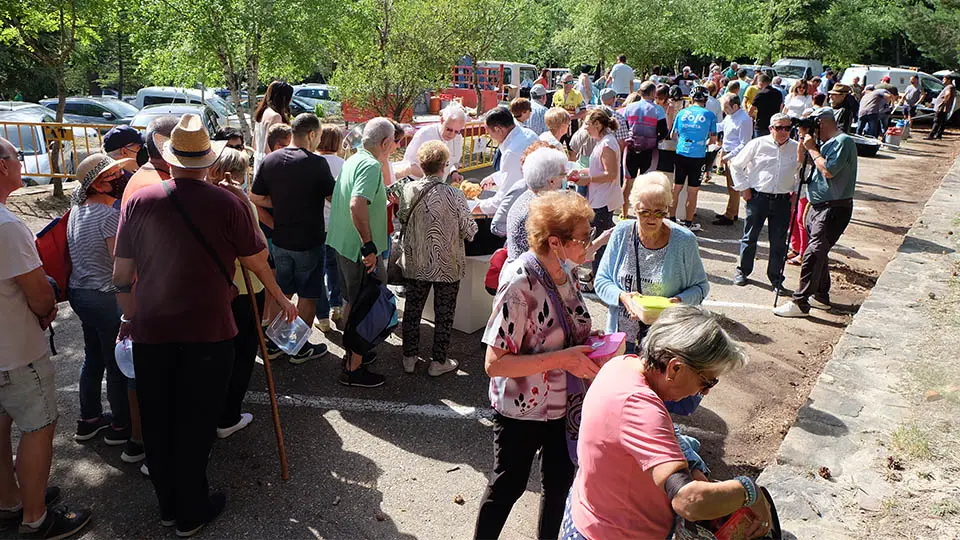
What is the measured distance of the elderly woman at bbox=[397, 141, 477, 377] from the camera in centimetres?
496

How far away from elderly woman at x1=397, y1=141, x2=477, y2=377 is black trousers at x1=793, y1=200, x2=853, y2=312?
3746mm

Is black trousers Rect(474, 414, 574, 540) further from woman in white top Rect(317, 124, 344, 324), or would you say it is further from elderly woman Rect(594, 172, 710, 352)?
woman in white top Rect(317, 124, 344, 324)

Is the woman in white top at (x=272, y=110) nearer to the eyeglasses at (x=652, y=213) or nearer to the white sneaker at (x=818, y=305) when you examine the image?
the eyeglasses at (x=652, y=213)

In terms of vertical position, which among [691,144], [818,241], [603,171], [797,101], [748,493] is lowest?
[818,241]

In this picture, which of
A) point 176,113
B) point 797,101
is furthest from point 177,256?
point 797,101

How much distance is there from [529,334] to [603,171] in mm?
4279

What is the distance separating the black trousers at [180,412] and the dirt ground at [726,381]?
0.32 m

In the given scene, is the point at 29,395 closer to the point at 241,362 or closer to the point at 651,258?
the point at 241,362

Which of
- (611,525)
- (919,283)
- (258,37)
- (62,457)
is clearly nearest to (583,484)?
(611,525)

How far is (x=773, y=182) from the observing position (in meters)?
7.09

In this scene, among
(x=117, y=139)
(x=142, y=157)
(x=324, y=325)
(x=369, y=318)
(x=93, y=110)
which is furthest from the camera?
(x=93, y=110)

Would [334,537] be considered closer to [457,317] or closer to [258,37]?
[457,317]

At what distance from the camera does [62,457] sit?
417 centimetres

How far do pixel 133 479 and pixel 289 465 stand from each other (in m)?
0.87
